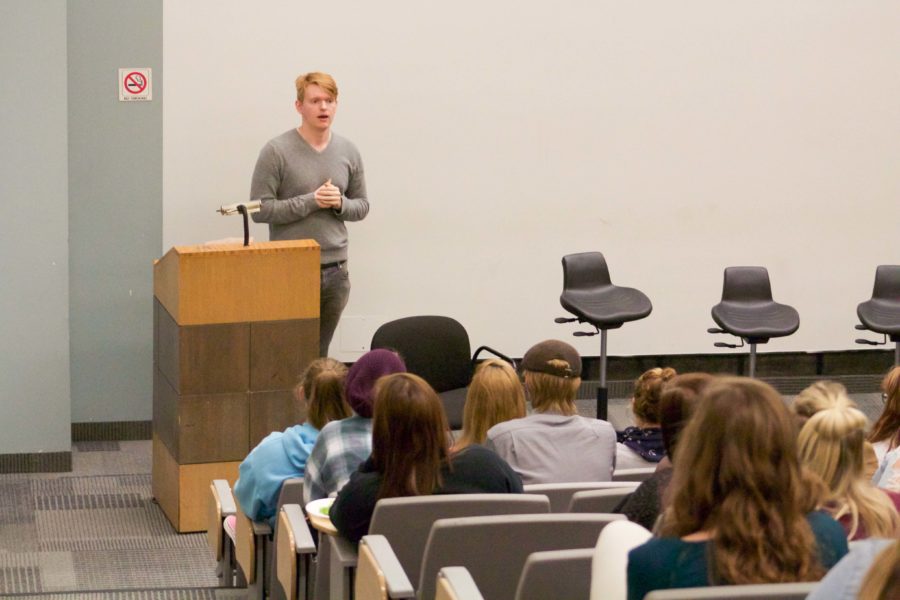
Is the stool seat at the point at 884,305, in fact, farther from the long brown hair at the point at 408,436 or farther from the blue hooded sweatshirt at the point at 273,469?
the long brown hair at the point at 408,436

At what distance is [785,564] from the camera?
2.56 meters

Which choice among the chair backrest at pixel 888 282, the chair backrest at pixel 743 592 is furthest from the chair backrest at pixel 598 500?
the chair backrest at pixel 888 282

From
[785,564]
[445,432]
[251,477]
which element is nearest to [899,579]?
[785,564]

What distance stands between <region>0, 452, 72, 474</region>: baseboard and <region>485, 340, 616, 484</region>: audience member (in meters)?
3.08

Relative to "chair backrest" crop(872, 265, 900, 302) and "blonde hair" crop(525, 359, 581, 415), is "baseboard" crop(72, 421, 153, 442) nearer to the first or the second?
"blonde hair" crop(525, 359, 581, 415)

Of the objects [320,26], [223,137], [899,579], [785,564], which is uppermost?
[320,26]

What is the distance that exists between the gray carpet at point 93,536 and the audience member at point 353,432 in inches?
48.1

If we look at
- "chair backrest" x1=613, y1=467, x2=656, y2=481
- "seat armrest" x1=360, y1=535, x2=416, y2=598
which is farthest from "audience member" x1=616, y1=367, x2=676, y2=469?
"seat armrest" x1=360, y1=535, x2=416, y2=598

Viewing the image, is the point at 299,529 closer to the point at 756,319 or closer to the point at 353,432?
the point at 353,432

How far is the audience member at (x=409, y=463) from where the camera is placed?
3.54m

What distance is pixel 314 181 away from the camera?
258 inches

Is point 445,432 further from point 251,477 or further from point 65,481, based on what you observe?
point 65,481

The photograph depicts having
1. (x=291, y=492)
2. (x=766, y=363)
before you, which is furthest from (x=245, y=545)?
(x=766, y=363)

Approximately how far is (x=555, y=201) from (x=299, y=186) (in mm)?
1829
